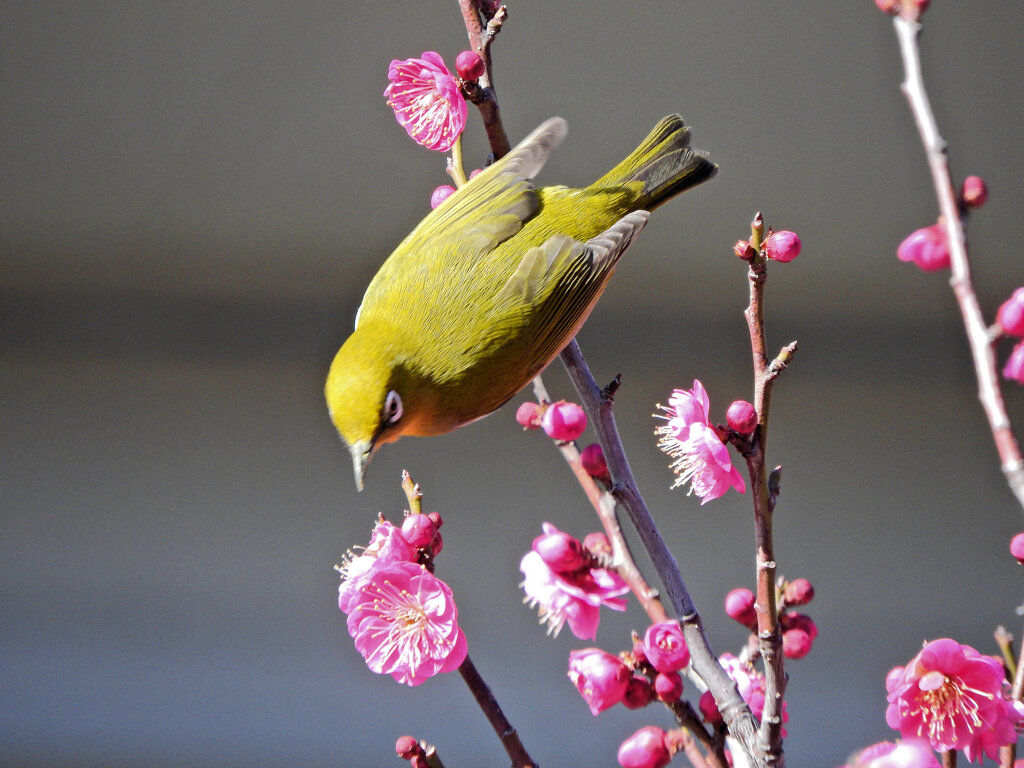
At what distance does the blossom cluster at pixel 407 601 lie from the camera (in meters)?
0.61

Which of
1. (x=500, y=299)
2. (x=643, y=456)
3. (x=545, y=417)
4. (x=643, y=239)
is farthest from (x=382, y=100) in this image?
(x=545, y=417)

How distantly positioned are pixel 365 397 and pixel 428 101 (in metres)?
0.27

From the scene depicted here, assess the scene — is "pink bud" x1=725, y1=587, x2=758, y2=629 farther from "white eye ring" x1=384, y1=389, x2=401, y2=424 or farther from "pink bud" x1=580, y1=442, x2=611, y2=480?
"white eye ring" x1=384, y1=389, x2=401, y2=424

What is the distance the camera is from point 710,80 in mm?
2023

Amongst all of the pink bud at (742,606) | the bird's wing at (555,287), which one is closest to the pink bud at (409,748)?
the pink bud at (742,606)

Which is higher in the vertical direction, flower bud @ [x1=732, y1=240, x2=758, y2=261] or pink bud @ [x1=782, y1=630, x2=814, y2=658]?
flower bud @ [x1=732, y1=240, x2=758, y2=261]

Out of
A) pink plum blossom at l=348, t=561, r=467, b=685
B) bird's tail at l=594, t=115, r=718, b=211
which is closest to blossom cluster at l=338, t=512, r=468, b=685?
pink plum blossom at l=348, t=561, r=467, b=685

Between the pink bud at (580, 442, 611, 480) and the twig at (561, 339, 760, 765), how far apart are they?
1.0 inches

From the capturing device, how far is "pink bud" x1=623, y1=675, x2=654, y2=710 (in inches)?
24.7

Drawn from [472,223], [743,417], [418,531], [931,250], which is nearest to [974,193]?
[931,250]

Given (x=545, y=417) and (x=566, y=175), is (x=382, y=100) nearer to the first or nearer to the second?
(x=566, y=175)

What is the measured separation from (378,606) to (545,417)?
0.18m

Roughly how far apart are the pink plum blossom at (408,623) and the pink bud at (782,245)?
0.33 metres

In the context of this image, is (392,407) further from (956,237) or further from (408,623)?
(956,237)
